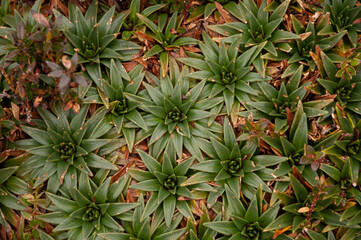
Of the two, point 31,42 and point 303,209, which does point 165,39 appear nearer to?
point 31,42

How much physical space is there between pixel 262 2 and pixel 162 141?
1616 mm

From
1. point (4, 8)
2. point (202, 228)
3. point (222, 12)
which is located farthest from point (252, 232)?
point (4, 8)

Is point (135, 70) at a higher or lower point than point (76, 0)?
lower

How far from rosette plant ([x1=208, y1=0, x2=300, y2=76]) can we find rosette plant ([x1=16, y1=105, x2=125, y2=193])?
55.2 inches

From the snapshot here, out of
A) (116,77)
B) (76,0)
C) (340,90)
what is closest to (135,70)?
(116,77)

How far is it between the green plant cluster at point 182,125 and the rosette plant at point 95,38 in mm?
11

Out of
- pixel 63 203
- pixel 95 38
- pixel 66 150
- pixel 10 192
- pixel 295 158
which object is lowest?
pixel 10 192

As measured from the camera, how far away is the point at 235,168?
9.06 feet

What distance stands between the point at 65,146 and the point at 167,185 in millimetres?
944

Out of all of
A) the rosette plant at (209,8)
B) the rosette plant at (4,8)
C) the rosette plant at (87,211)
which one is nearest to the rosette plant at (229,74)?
the rosette plant at (209,8)

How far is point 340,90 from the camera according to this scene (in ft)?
9.49

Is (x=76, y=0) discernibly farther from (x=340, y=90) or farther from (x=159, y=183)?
(x=340, y=90)

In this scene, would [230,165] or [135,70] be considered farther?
[135,70]

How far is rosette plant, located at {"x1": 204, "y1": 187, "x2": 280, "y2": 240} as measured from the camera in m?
2.63
